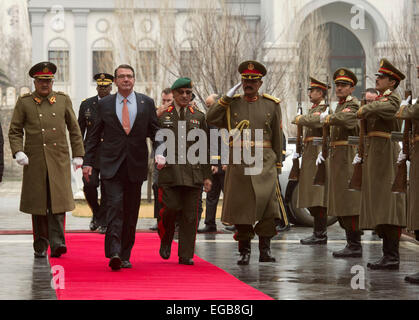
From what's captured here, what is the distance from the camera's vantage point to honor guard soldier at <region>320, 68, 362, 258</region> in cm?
1165

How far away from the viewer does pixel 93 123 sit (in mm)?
13703

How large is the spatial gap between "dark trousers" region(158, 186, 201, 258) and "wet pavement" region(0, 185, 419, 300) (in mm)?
397

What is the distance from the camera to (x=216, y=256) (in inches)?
452

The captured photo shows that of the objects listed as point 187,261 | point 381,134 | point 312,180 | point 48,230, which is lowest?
point 187,261

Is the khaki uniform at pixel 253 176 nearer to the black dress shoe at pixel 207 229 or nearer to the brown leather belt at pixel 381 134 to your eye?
the brown leather belt at pixel 381 134

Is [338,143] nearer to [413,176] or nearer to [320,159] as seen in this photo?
[320,159]

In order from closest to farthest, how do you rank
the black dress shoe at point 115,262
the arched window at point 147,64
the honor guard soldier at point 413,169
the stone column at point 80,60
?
the honor guard soldier at point 413,169 < the black dress shoe at point 115,262 < the arched window at point 147,64 < the stone column at point 80,60

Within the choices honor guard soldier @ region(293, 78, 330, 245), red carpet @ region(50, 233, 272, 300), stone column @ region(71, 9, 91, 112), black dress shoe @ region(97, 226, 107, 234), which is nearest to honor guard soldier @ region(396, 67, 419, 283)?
red carpet @ region(50, 233, 272, 300)

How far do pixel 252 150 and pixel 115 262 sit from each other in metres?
1.82

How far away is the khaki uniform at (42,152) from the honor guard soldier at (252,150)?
177 cm

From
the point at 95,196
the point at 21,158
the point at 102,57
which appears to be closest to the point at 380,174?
the point at 21,158

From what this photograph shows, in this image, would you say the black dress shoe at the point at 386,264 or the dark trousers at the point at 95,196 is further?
the dark trousers at the point at 95,196

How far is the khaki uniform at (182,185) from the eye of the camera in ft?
34.3

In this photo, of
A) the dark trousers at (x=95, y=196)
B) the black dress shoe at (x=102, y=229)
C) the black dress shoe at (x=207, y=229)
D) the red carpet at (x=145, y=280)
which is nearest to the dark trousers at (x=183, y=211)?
the red carpet at (x=145, y=280)
